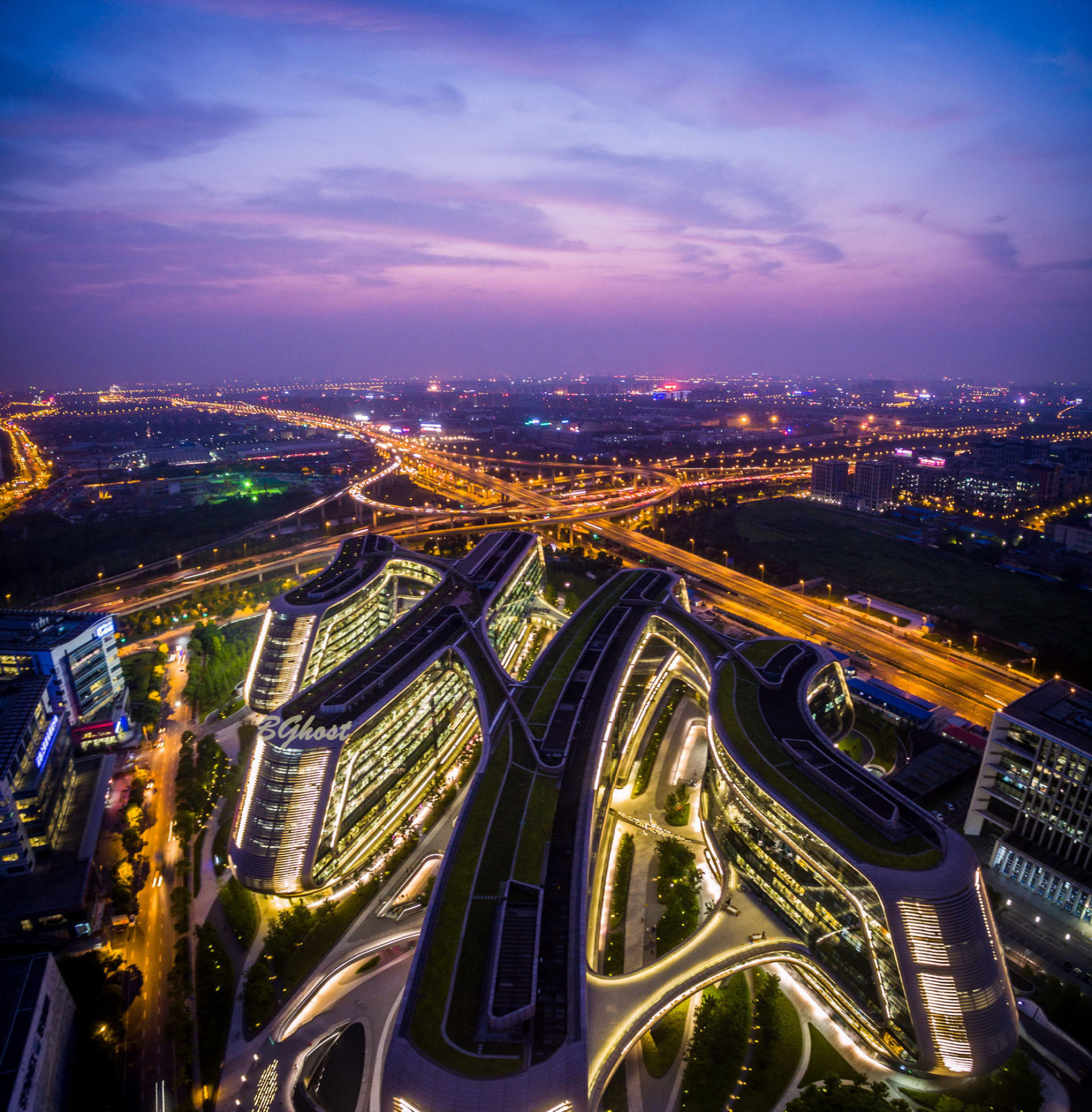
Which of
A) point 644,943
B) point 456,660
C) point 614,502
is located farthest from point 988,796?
point 614,502

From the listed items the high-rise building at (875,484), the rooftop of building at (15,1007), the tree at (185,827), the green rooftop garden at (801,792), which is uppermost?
the high-rise building at (875,484)

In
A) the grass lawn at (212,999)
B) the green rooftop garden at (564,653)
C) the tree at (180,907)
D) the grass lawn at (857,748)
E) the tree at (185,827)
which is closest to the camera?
the grass lawn at (212,999)

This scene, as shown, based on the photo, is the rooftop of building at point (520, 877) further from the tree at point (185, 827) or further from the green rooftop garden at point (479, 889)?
the tree at point (185, 827)

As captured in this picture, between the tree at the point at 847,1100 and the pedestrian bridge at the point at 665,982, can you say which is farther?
the pedestrian bridge at the point at 665,982

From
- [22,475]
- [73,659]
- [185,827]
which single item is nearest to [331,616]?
[185,827]

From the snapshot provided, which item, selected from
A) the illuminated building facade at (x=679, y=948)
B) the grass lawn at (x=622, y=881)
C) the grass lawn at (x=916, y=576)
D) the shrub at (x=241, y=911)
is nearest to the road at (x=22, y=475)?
the shrub at (x=241, y=911)
